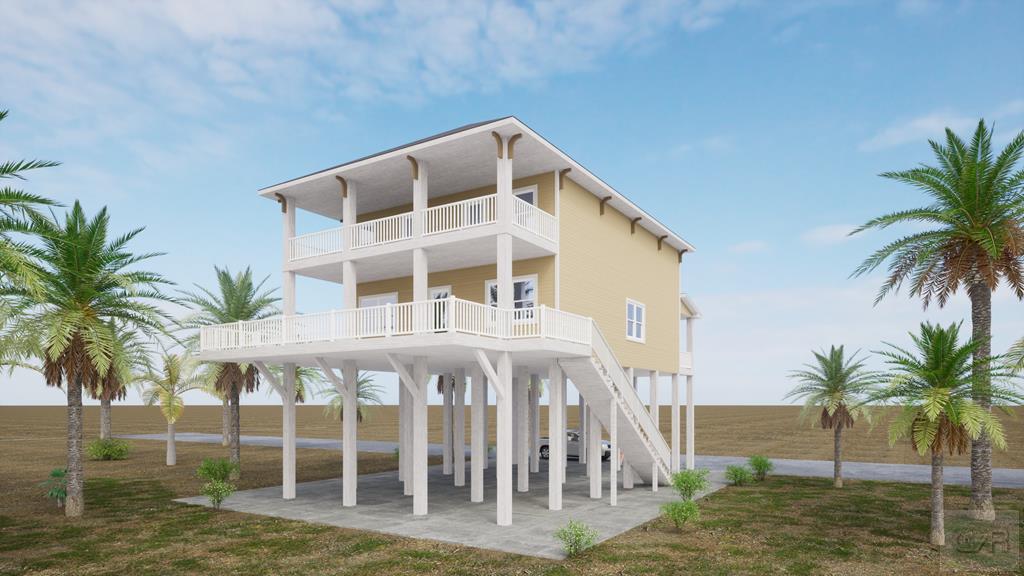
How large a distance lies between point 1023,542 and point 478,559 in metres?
13.2

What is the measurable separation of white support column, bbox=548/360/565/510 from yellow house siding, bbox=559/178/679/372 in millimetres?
2357

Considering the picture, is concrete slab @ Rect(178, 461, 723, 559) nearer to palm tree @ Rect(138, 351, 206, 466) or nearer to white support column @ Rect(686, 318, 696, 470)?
white support column @ Rect(686, 318, 696, 470)

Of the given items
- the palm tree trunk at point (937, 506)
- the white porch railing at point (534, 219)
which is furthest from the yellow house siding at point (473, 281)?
the palm tree trunk at point (937, 506)

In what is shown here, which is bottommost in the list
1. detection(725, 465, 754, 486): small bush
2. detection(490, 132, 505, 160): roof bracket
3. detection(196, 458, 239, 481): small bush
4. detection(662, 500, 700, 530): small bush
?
detection(725, 465, 754, 486): small bush

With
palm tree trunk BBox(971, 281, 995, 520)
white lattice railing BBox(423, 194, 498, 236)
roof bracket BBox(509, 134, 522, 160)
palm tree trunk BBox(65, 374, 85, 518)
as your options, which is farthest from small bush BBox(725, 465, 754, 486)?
palm tree trunk BBox(65, 374, 85, 518)

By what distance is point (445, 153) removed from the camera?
2058 centimetres

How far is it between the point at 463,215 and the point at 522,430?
908cm

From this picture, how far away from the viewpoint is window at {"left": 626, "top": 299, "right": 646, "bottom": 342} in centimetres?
2656

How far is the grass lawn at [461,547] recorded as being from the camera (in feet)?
45.5

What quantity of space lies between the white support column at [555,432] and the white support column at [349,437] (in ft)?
19.8

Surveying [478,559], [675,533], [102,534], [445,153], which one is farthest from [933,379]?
[102,534]

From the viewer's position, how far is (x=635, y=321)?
89.0ft

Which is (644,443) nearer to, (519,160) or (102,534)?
(519,160)

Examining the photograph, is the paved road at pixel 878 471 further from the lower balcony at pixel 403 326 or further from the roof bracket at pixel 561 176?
the roof bracket at pixel 561 176
